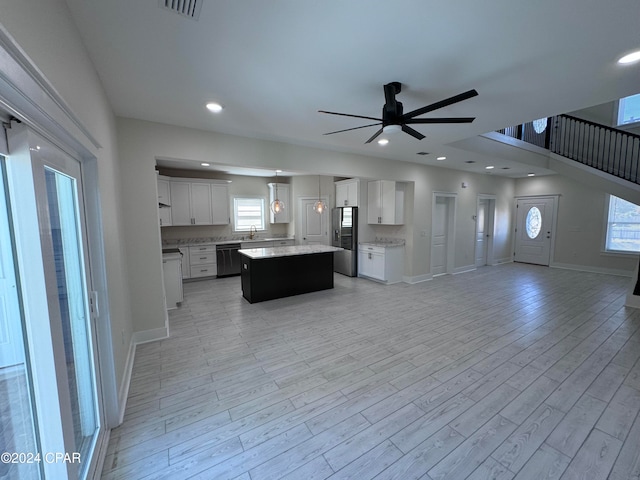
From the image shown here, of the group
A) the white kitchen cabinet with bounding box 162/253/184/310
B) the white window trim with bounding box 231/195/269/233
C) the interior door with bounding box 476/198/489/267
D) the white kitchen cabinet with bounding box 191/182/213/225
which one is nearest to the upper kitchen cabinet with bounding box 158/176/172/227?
the white kitchen cabinet with bounding box 191/182/213/225

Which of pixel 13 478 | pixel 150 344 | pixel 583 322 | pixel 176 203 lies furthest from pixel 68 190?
pixel 583 322

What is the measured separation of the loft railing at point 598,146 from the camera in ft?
18.8

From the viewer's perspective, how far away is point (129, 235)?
10.2 feet

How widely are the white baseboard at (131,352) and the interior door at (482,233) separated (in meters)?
8.03

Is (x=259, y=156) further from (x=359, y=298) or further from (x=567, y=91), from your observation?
(x=567, y=91)

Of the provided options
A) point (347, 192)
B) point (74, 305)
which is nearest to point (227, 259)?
point (347, 192)

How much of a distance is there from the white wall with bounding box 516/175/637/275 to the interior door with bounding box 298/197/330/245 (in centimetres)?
662

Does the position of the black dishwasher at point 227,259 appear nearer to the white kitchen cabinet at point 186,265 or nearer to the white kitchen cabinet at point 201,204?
the white kitchen cabinet at point 186,265

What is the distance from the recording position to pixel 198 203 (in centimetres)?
649

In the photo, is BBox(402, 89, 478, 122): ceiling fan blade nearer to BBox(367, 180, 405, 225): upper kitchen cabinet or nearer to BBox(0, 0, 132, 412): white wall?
BBox(0, 0, 132, 412): white wall

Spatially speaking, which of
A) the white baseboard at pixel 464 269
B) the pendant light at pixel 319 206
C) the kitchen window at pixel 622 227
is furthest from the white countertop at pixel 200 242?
the kitchen window at pixel 622 227

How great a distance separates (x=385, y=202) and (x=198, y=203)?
4629 mm

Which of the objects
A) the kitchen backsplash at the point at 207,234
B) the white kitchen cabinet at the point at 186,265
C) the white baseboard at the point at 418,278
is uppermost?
the kitchen backsplash at the point at 207,234

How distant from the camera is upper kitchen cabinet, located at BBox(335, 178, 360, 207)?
20.9 feet
